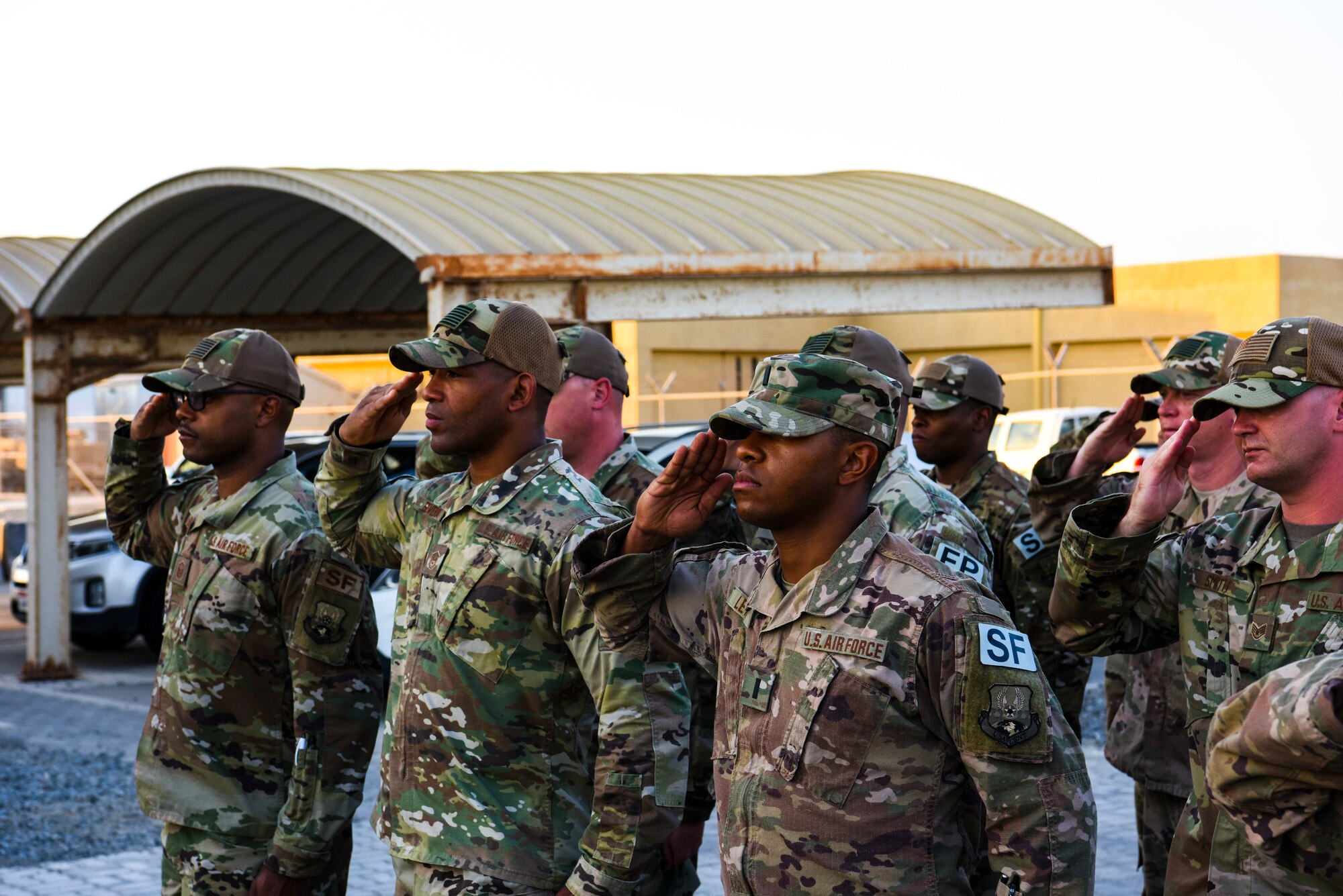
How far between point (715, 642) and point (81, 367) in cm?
1020

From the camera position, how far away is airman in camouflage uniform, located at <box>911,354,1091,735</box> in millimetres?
5629

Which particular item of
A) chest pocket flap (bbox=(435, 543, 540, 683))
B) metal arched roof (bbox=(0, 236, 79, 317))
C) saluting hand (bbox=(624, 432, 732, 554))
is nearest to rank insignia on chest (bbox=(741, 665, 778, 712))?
saluting hand (bbox=(624, 432, 732, 554))

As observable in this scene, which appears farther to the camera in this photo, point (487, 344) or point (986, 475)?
point (986, 475)

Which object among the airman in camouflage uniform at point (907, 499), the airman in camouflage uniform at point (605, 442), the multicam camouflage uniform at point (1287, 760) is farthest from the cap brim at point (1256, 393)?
the airman in camouflage uniform at point (605, 442)

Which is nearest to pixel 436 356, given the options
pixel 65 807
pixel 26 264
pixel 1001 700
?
pixel 1001 700

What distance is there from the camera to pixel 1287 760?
2.29 m

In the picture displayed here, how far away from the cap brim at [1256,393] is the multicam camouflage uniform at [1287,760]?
76cm

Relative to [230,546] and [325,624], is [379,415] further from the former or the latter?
[230,546]

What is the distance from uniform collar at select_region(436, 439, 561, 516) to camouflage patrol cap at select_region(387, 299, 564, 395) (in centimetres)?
19

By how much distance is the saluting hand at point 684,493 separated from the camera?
2.94m

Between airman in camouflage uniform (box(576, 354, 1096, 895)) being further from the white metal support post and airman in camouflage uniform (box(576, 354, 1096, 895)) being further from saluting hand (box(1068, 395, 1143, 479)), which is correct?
the white metal support post

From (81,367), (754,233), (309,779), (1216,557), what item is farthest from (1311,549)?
(81,367)

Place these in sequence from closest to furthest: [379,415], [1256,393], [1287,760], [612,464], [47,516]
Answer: [1287,760], [1256,393], [379,415], [612,464], [47,516]

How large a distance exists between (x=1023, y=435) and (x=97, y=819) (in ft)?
55.7
